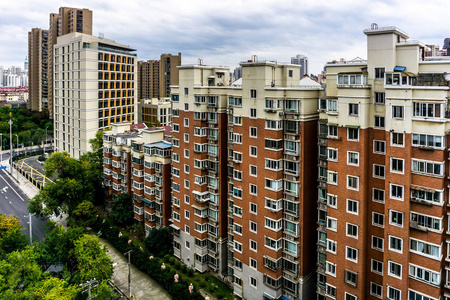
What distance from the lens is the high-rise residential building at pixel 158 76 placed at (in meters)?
182

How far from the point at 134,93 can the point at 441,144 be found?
100m

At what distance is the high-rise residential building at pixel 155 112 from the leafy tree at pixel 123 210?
225ft

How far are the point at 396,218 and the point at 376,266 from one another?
643 cm

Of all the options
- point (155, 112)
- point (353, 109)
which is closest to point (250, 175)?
point (353, 109)

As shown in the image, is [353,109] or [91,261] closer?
[353,109]

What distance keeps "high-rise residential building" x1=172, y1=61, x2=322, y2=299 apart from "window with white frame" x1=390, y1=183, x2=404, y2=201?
1020 cm

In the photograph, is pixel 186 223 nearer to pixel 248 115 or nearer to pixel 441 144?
pixel 248 115

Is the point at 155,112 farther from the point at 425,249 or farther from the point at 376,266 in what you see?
the point at 425,249

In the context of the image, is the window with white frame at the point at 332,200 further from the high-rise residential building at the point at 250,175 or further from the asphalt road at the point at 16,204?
the asphalt road at the point at 16,204

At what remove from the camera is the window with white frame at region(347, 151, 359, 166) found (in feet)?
106

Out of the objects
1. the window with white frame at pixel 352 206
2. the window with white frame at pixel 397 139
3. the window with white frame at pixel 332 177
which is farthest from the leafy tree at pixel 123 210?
the window with white frame at pixel 397 139

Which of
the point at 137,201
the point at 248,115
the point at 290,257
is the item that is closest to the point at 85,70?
the point at 137,201

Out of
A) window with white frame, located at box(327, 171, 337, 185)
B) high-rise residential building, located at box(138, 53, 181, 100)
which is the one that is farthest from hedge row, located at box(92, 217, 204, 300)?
high-rise residential building, located at box(138, 53, 181, 100)

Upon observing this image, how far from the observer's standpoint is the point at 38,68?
586 ft
